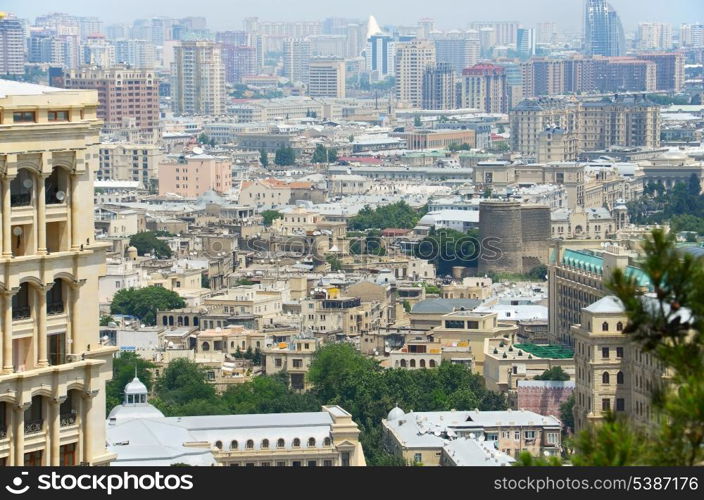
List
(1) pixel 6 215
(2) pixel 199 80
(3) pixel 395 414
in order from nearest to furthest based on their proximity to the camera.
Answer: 1. (1) pixel 6 215
2. (3) pixel 395 414
3. (2) pixel 199 80

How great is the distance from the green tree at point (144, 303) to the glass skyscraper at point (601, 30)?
133 metres

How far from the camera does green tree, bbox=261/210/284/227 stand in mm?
73644

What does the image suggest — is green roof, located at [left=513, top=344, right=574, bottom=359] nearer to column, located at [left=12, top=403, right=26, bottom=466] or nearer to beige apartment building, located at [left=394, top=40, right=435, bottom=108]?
column, located at [left=12, top=403, right=26, bottom=466]

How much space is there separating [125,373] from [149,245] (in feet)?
85.4

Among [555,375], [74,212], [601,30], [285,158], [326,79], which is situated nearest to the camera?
[74,212]

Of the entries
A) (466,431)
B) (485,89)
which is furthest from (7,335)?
(485,89)

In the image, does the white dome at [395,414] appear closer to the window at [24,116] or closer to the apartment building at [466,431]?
the apartment building at [466,431]

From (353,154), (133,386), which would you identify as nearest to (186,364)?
(133,386)

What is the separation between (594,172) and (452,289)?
34.5 metres

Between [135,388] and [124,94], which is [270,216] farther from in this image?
[124,94]

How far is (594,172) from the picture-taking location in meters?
89.5

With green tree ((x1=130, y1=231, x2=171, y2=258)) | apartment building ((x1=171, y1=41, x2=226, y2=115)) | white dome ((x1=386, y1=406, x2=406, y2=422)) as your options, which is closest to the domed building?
white dome ((x1=386, y1=406, x2=406, y2=422))

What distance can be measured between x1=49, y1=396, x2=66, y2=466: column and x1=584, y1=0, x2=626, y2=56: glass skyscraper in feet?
566

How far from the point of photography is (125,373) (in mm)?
39625
